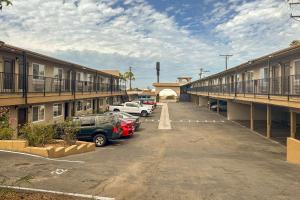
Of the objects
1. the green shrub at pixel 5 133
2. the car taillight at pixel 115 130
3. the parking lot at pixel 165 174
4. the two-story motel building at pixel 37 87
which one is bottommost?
the parking lot at pixel 165 174

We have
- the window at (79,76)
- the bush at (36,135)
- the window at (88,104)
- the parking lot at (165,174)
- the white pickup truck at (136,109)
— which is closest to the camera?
the parking lot at (165,174)

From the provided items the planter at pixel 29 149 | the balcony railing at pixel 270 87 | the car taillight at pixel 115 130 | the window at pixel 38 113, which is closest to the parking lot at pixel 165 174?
the planter at pixel 29 149

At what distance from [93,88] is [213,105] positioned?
2383 cm

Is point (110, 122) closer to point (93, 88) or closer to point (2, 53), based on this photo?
point (2, 53)

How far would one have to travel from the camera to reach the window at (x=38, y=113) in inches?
832

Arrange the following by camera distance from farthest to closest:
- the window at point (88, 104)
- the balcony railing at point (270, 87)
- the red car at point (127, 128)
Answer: the window at point (88, 104) < the red car at point (127, 128) < the balcony railing at point (270, 87)

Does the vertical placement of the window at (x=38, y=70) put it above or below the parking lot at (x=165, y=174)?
above

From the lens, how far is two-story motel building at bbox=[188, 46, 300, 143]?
58.0ft

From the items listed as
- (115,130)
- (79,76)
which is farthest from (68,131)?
(79,76)

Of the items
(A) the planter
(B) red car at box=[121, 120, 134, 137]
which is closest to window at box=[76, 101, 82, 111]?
(B) red car at box=[121, 120, 134, 137]

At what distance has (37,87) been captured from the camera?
20.7m

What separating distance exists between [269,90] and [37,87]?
51.6ft

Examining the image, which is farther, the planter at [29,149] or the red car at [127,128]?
the red car at [127,128]

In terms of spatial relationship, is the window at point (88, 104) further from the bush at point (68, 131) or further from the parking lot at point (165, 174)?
the bush at point (68, 131)
